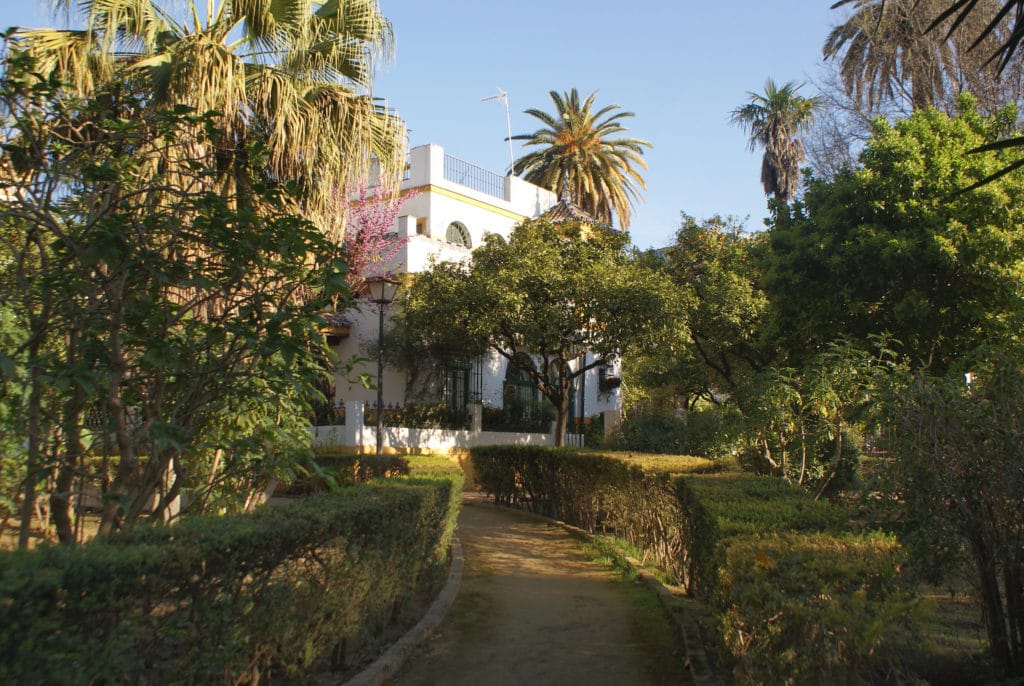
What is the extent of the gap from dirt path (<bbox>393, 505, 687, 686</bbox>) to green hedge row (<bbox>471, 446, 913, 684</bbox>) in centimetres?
64

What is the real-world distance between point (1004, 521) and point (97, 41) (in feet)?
33.7

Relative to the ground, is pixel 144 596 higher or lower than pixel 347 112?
lower

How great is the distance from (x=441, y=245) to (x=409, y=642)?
59.2 feet

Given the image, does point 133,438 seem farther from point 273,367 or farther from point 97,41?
point 97,41

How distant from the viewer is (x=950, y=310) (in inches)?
628

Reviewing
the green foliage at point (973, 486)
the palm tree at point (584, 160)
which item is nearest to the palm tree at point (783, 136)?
the palm tree at point (584, 160)

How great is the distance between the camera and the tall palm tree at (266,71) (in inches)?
377

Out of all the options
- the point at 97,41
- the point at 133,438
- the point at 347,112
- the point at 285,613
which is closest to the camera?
the point at 285,613

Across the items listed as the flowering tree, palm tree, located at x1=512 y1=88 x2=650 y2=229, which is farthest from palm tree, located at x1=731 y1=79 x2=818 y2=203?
the flowering tree

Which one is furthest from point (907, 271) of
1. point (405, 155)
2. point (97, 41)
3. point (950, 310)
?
point (97, 41)

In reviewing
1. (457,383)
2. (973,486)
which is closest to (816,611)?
(973,486)

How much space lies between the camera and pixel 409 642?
20.9ft

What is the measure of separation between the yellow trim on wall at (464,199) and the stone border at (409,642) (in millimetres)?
16365

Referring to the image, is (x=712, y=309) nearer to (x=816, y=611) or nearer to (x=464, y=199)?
(x=464, y=199)
